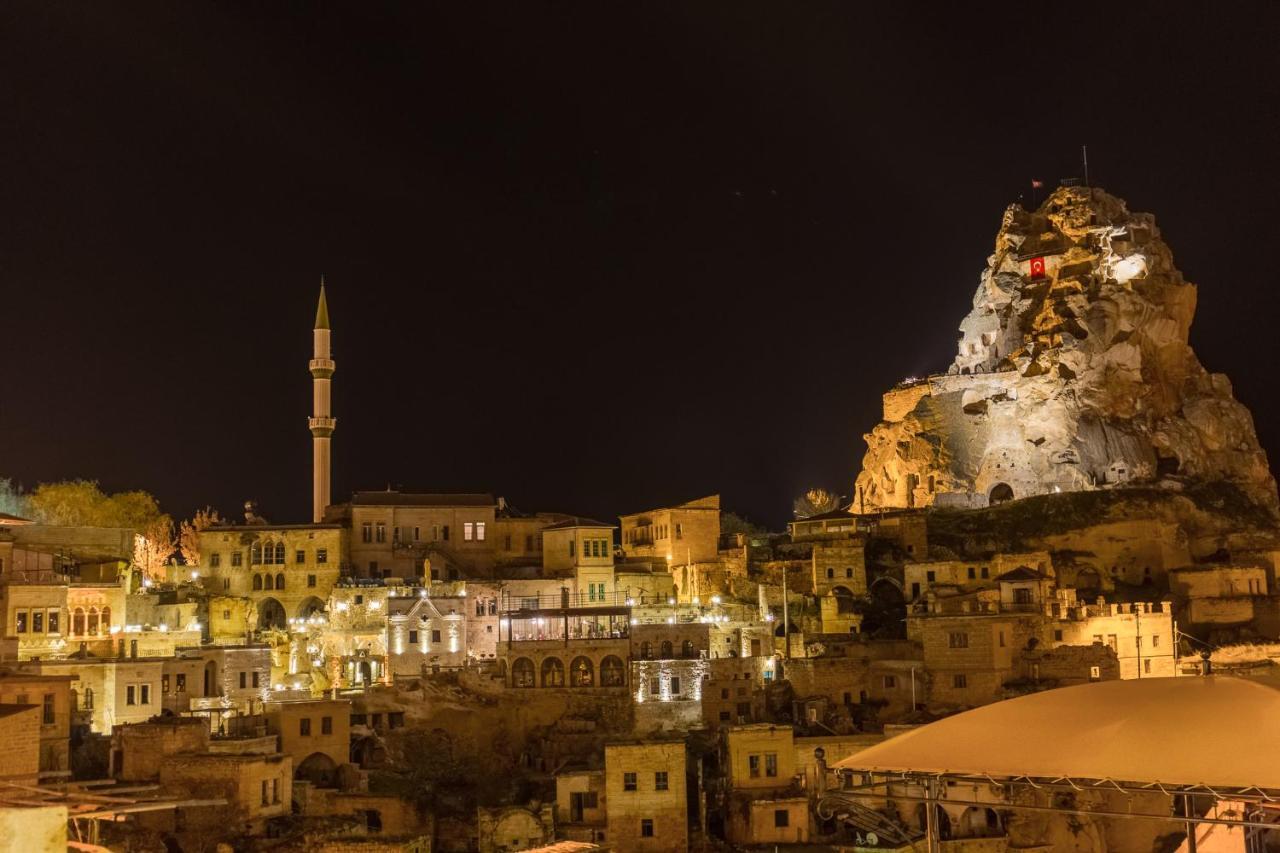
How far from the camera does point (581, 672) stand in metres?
43.4

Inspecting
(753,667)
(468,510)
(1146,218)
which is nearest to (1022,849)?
(753,667)

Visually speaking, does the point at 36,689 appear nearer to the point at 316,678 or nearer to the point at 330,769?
the point at 330,769

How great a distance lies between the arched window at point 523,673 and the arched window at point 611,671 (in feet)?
7.78

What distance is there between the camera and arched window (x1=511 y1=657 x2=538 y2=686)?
4297 centimetres

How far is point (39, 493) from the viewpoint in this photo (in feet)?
208

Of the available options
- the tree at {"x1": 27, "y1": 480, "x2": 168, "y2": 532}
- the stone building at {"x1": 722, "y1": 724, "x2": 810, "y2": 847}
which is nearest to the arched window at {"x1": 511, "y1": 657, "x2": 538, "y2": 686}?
the stone building at {"x1": 722, "y1": 724, "x2": 810, "y2": 847}

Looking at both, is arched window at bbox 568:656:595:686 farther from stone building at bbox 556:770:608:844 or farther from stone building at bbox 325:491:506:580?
stone building at bbox 325:491:506:580

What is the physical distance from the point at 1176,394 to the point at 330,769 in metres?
47.4

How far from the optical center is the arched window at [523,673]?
4297 cm

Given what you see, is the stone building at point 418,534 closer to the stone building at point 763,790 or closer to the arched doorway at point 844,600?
the arched doorway at point 844,600

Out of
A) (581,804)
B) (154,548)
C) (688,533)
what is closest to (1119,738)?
(581,804)

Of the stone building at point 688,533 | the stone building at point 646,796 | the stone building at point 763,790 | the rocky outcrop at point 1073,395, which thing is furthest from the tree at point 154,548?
the rocky outcrop at point 1073,395

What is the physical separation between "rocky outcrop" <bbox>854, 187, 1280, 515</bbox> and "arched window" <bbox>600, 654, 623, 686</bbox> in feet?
84.1

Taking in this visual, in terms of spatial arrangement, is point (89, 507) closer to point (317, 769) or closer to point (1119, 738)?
point (317, 769)
